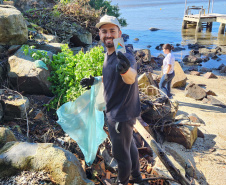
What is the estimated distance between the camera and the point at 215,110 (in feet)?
24.0

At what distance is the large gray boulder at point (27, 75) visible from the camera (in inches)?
→ 188

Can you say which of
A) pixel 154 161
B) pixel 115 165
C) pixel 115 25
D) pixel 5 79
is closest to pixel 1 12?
pixel 5 79

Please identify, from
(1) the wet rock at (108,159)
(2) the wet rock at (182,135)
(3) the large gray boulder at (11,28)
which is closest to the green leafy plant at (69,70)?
(3) the large gray boulder at (11,28)

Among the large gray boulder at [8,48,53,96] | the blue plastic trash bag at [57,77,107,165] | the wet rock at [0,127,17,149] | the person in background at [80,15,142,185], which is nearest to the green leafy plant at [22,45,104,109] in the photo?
the large gray boulder at [8,48,53,96]

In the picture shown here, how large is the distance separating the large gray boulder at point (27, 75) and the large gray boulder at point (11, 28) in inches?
28.5

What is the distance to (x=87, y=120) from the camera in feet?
11.5

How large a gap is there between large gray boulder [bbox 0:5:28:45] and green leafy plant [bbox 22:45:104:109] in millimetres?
549

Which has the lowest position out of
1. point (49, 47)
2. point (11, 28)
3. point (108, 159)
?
point (108, 159)

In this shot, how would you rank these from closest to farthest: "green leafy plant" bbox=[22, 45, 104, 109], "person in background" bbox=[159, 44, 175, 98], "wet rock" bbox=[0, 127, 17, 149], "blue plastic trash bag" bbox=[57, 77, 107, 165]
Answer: "wet rock" bbox=[0, 127, 17, 149], "blue plastic trash bag" bbox=[57, 77, 107, 165], "green leafy plant" bbox=[22, 45, 104, 109], "person in background" bbox=[159, 44, 175, 98]

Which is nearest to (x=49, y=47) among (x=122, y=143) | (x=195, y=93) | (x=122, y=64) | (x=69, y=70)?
(x=69, y=70)

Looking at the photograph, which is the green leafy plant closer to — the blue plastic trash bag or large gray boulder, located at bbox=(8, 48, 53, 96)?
large gray boulder, located at bbox=(8, 48, 53, 96)

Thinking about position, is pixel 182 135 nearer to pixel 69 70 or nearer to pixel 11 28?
pixel 69 70

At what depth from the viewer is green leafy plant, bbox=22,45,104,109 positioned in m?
4.62

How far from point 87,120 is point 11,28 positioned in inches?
131
